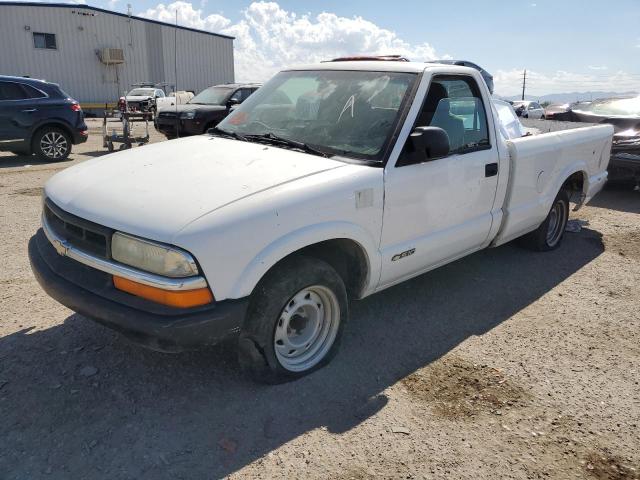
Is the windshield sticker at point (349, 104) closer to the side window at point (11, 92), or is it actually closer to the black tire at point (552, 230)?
the black tire at point (552, 230)

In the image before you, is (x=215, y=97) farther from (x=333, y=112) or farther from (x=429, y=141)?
(x=429, y=141)

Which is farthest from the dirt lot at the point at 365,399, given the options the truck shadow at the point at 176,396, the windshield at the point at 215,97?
the windshield at the point at 215,97

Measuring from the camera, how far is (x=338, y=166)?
3.14 m

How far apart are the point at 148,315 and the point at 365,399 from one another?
1323 millimetres

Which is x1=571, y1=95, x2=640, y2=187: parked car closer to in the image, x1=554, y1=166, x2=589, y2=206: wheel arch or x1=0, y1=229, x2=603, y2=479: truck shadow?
x1=554, y1=166, x2=589, y2=206: wheel arch

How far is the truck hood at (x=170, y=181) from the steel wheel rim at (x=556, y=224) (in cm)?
349

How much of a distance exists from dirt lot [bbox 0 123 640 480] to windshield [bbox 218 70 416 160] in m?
1.40

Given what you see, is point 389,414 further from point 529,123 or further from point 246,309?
point 529,123

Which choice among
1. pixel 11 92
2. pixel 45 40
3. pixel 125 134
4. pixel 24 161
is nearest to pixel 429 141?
pixel 11 92

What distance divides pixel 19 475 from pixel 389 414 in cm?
184

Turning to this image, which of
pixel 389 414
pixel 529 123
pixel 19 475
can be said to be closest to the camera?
pixel 19 475

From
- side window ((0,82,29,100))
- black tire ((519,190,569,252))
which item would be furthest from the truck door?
side window ((0,82,29,100))

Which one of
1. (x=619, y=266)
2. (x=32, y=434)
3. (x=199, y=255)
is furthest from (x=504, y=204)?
(x=32, y=434)

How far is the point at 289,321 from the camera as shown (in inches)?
124
